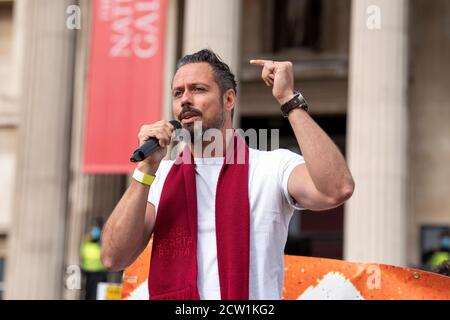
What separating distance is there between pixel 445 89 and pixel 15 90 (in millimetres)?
13026

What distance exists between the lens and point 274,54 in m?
29.2

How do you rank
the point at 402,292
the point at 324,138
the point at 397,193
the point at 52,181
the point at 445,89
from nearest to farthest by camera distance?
the point at 324,138 → the point at 402,292 → the point at 397,193 → the point at 52,181 → the point at 445,89

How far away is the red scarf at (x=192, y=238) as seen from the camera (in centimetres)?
324

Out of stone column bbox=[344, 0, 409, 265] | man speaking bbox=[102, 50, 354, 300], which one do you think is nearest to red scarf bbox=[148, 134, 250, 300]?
man speaking bbox=[102, 50, 354, 300]

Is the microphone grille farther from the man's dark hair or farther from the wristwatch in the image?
the wristwatch

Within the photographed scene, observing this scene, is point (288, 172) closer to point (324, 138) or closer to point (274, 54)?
point (324, 138)

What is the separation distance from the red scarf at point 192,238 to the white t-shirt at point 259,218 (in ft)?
0.14

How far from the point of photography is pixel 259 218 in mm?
3393

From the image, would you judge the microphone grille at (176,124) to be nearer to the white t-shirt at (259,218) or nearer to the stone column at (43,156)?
the white t-shirt at (259,218)

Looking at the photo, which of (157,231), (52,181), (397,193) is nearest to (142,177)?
(157,231)

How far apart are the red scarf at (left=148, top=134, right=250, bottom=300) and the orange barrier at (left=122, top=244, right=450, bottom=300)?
1326mm

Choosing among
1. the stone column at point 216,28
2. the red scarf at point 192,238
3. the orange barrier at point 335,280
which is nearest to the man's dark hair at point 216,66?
the red scarf at point 192,238

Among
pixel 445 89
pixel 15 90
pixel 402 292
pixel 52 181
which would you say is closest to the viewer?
pixel 402 292

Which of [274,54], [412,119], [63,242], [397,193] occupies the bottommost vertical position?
[63,242]
